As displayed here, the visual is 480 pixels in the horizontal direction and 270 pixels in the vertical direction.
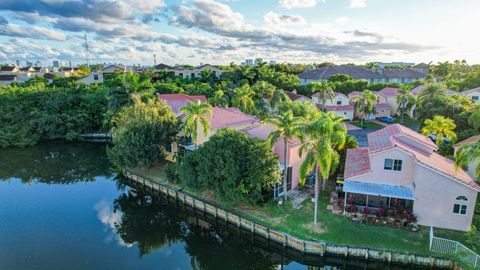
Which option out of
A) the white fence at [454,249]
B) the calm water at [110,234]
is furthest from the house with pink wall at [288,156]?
the white fence at [454,249]

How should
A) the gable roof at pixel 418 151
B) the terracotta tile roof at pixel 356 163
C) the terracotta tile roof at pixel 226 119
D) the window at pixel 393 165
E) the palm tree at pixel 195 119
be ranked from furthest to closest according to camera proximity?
the terracotta tile roof at pixel 226 119 → the palm tree at pixel 195 119 → the terracotta tile roof at pixel 356 163 → the window at pixel 393 165 → the gable roof at pixel 418 151

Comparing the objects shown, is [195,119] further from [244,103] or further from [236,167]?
[244,103]

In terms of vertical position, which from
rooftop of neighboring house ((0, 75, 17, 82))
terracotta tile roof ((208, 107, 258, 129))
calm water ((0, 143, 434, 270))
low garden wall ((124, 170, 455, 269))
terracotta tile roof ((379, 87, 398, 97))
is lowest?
calm water ((0, 143, 434, 270))

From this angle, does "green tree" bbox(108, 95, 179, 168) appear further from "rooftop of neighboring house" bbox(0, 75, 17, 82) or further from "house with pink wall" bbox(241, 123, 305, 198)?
"rooftop of neighboring house" bbox(0, 75, 17, 82)

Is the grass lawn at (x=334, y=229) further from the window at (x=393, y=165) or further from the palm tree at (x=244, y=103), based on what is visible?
the palm tree at (x=244, y=103)

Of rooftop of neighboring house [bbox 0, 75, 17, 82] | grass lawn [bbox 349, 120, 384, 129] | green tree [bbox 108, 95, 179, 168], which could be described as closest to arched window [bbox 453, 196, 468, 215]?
green tree [bbox 108, 95, 179, 168]

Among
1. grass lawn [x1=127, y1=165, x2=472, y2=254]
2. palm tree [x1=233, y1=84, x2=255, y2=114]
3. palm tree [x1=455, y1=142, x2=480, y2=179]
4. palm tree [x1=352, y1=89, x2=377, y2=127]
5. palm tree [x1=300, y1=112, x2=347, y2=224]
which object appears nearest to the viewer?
palm tree [x1=455, y1=142, x2=480, y2=179]

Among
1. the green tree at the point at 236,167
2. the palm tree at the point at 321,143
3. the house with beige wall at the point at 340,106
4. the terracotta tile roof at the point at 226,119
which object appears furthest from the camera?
the house with beige wall at the point at 340,106

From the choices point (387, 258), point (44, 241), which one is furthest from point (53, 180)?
point (387, 258)
